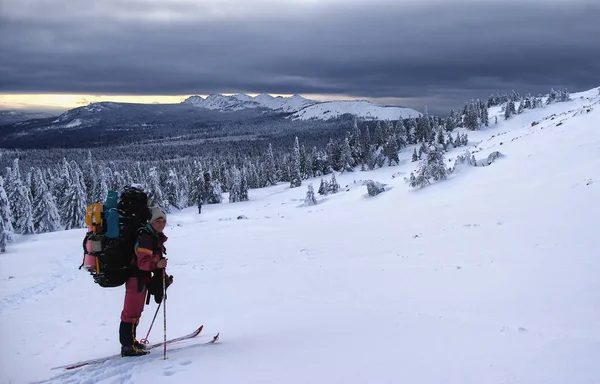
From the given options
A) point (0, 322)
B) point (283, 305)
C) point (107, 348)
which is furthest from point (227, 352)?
point (0, 322)

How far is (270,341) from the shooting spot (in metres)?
6.79

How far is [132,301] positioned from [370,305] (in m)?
5.39

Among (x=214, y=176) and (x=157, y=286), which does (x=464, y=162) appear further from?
(x=214, y=176)

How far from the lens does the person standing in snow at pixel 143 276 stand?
6246 mm

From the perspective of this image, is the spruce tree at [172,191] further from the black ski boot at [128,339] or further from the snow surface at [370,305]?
the black ski boot at [128,339]

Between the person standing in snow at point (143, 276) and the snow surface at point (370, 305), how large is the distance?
530mm

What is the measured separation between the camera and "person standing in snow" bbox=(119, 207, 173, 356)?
6246 mm

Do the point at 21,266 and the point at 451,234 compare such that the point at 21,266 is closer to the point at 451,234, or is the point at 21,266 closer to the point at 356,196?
the point at 451,234

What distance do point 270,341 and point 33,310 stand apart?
8559 mm

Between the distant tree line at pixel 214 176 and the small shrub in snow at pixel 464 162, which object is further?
the distant tree line at pixel 214 176

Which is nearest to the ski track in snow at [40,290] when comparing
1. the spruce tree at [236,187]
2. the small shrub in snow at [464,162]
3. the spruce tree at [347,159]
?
the small shrub in snow at [464,162]

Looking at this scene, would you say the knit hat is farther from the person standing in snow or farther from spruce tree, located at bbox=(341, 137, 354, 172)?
spruce tree, located at bbox=(341, 137, 354, 172)

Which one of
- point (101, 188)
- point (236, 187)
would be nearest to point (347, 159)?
point (236, 187)

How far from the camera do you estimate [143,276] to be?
6574 millimetres
